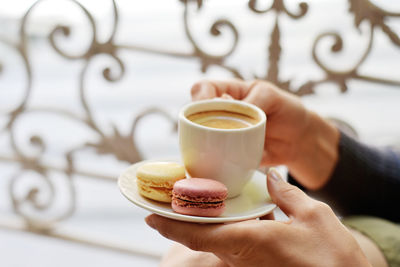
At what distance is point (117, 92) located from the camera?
10.1ft

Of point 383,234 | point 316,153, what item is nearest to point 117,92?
point 316,153

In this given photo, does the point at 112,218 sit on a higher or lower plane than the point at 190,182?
lower

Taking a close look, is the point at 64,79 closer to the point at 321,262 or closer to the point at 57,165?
the point at 57,165

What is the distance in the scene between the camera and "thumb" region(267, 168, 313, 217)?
695mm

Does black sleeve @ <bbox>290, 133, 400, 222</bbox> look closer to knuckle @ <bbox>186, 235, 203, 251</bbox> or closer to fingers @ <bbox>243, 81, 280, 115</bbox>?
fingers @ <bbox>243, 81, 280, 115</bbox>

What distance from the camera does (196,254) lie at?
856 mm

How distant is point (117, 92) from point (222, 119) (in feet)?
7.81

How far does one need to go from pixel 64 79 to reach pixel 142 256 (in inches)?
82.4

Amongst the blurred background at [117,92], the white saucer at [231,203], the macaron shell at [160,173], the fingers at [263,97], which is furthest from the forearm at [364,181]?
the macaron shell at [160,173]

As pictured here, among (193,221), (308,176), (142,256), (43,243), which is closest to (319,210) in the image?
(193,221)

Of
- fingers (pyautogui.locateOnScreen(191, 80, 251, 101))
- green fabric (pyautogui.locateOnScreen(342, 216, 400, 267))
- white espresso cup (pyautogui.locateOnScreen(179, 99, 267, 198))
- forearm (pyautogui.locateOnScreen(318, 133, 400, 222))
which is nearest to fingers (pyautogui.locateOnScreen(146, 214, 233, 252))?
white espresso cup (pyautogui.locateOnScreen(179, 99, 267, 198))

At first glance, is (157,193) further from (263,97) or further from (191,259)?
(263,97)

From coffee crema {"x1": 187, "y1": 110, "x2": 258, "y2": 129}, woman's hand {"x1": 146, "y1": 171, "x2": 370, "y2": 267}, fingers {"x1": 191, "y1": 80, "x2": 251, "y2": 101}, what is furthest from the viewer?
fingers {"x1": 191, "y1": 80, "x2": 251, "y2": 101}

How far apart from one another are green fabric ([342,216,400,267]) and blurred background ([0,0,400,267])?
1.02 feet
